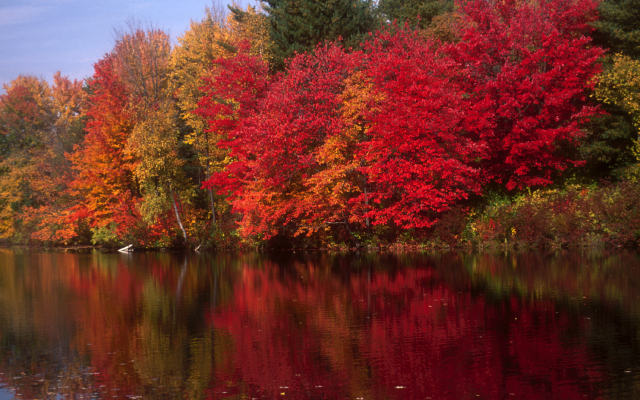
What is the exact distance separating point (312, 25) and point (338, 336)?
1180 inches

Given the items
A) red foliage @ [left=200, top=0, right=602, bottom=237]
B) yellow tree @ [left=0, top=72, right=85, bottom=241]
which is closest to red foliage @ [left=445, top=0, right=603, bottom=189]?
red foliage @ [left=200, top=0, right=602, bottom=237]

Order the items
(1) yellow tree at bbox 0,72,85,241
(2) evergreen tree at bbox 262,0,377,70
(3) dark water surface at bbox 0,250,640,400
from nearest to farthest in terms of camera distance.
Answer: (3) dark water surface at bbox 0,250,640,400 < (2) evergreen tree at bbox 262,0,377,70 < (1) yellow tree at bbox 0,72,85,241

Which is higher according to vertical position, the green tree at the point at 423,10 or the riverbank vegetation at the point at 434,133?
the green tree at the point at 423,10

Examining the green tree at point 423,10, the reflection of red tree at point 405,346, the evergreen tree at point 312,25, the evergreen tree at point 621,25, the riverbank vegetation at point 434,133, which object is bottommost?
the reflection of red tree at point 405,346

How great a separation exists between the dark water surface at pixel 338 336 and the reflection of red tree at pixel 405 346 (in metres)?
0.03

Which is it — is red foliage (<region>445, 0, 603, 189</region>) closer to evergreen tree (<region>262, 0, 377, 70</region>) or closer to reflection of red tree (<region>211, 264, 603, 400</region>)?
evergreen tree (<region>262, 0, 377, 70</region>)

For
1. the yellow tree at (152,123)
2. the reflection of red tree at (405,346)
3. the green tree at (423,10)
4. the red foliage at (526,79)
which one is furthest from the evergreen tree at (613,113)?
the yellow tree at (152,123)

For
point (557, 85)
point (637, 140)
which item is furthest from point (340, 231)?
point (637, 140)

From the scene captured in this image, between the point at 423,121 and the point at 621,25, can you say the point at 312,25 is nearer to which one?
the point at 423,121

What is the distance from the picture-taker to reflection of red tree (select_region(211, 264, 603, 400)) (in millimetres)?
7098

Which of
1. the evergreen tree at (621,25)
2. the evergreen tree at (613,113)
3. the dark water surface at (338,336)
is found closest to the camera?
the dark water surface at (338,336)

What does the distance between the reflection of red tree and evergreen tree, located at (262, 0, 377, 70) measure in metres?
25.0

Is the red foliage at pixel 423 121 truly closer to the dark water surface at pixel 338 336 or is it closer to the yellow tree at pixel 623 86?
the yellow tree at pixel 623 86

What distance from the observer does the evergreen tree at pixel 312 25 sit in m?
37.2
